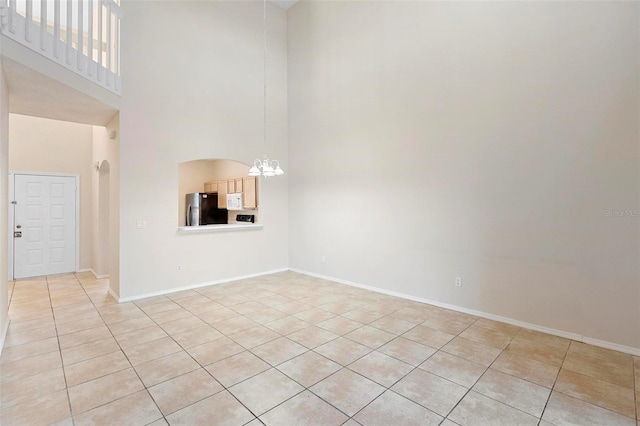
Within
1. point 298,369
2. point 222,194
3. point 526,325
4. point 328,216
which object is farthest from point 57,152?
point 526,325

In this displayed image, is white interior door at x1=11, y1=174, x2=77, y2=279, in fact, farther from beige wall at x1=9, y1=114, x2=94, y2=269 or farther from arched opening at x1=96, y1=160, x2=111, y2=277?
arched opening at x1=96, y1=160, x2=111, y2=277

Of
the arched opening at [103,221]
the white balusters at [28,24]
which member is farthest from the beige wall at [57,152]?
the white balusters at [28,24]

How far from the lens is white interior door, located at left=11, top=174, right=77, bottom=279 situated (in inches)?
234

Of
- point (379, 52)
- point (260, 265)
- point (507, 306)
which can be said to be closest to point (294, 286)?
point (260, 265)

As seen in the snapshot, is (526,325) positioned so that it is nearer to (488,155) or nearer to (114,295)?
(488,155)

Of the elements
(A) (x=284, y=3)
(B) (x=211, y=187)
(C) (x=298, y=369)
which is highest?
(A) (x=284, y=3)

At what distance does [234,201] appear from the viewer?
7.03 m

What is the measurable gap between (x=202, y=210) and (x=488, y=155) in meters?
5.75

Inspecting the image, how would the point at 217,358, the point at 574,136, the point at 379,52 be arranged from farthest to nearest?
1. the point at 379,52
2. the point at 574,136
3. the point at 217,358

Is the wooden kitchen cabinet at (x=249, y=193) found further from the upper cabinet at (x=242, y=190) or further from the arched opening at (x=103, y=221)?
the arched opening at (x=103, y=221)

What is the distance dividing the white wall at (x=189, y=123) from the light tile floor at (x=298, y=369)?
45.2 inches

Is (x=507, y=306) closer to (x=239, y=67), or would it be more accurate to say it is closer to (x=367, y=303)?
(x=367, y=303)

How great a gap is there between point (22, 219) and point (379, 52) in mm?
7530

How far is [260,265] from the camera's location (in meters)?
6.29
